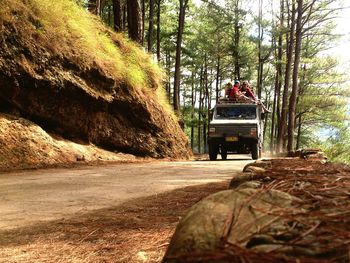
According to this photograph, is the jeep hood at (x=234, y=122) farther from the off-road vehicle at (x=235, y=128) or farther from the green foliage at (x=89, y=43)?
the green foliage at (x=89, y=43)

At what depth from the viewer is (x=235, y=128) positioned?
17.5m

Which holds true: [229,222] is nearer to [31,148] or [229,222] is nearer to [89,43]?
[31,148]

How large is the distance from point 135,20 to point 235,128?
21.6ft

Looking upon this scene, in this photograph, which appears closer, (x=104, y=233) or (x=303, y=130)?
(x=104, y=233)

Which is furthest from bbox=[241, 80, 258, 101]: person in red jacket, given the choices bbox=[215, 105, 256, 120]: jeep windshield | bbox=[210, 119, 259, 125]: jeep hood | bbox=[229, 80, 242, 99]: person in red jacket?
bbox=[210, 119, 259, 125]: jeep hood

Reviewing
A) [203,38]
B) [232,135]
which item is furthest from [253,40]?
[232,135]

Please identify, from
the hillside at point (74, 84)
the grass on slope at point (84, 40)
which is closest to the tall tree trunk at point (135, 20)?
the grass on slope at point (84, 40)

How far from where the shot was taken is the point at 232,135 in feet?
57.3

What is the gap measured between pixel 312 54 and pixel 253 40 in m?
5.37

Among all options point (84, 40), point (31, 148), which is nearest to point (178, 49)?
point (84, 40)

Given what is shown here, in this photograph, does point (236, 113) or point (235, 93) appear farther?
point (235, 93)

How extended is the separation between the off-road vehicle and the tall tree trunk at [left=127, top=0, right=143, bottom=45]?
4.80 m

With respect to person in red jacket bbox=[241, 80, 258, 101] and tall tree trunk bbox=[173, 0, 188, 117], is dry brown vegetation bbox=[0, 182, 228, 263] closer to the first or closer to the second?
person in red jacket bbox=[241, 80, 258, 101]

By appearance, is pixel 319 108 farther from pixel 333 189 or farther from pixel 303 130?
pixel 333 189
